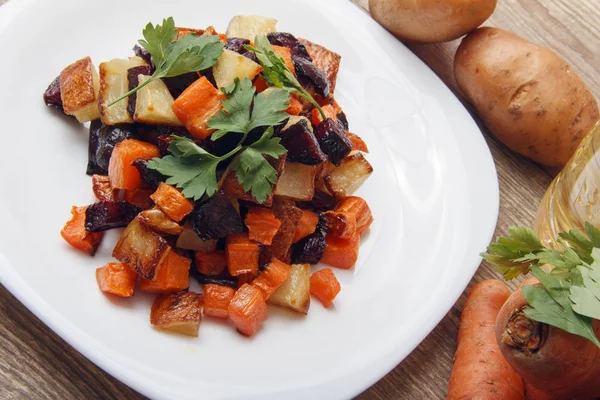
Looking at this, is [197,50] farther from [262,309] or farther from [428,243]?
[428,243]

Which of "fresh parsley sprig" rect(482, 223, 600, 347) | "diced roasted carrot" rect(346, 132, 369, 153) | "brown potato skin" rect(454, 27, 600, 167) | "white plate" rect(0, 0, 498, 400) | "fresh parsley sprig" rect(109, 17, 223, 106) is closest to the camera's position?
"fresh parsley sprig" rect(482, 223, 600, 347)

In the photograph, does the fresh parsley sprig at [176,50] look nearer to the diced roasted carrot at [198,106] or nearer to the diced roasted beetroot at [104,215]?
the diced roasted carrot at [198,106]

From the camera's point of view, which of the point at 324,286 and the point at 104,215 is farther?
the point at 324,286

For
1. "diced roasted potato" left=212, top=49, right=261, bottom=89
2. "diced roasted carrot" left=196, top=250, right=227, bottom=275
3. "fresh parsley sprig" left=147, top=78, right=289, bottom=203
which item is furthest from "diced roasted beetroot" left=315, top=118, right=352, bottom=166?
"diced roasted carrot" left=196, top=250, right=227, bottom=275

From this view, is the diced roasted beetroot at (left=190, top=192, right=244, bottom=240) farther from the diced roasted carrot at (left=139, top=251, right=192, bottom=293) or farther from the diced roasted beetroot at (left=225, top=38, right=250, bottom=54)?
the diced roasted beetroot at (left=225, top=38, right=250, bottom=54)

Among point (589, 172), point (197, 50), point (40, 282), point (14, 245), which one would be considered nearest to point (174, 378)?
point (40, 282)

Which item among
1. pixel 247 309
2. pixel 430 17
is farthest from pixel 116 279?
pixel 430 17

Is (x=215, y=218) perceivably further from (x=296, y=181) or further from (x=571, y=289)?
(x=571, y=289)
